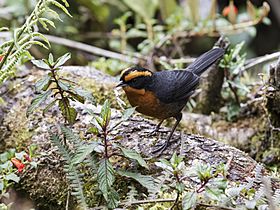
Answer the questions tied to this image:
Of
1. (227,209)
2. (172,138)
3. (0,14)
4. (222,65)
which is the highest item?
(0,14)

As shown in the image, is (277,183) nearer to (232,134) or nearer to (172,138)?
(172,138)

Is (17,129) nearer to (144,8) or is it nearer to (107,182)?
(107,182)

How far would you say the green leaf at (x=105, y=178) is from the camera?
2.52m

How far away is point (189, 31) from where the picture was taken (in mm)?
5684

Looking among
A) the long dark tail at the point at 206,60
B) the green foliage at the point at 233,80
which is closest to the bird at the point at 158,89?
the long dark tail at the point at 206,60

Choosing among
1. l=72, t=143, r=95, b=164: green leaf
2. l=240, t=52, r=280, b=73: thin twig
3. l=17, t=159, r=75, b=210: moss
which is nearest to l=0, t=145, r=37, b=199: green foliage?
l=17, t=159, r=75, b=210: moss

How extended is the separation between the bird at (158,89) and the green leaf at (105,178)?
2.77 feet

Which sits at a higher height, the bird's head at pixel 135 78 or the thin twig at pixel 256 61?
the thin twig at pixel 256 61

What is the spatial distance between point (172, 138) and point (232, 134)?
3.39ft

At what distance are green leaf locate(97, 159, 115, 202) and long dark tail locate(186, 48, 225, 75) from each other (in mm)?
1713

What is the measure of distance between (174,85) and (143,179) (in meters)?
1.24

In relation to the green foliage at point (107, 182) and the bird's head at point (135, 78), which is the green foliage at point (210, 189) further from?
the bird's head at point (135, 78)

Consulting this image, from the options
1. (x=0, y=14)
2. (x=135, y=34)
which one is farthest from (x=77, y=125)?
(x=0, y=14)

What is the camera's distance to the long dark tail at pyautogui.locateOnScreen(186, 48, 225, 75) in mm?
4012
